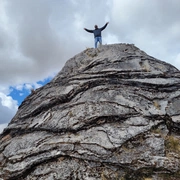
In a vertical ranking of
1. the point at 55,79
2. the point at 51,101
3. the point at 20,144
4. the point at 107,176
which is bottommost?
the point at 107,176

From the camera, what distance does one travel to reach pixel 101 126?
38.7ft

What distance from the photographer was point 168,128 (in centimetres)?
1182

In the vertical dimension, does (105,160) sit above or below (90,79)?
below

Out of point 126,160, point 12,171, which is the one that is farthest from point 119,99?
point 12,171

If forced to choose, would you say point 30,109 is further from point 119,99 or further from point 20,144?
point 119,99

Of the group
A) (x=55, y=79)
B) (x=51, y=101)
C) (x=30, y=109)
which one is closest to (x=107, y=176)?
(x=51, y=101)

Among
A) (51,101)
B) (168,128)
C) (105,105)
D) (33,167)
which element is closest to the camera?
(33,167)

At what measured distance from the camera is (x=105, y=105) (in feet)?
42.0

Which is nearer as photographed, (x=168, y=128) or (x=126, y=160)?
(x=126, y=160)

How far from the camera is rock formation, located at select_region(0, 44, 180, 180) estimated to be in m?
10.1

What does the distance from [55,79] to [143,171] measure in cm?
998

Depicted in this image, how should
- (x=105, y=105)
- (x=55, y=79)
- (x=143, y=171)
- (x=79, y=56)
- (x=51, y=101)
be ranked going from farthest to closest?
1. (x=79, y=56)
2. (x=55, y=79)
3. (x=51, y=101)
4. (x=105, y=105)
5. (x=143, y=171)

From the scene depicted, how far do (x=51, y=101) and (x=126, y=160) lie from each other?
6.48 m

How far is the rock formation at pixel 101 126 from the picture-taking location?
33.1 ft
